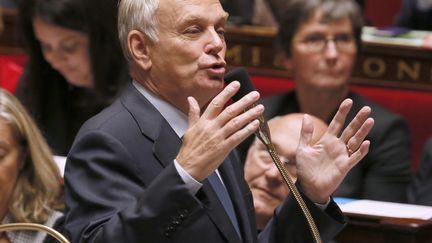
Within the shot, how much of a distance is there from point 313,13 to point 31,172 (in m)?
1.20

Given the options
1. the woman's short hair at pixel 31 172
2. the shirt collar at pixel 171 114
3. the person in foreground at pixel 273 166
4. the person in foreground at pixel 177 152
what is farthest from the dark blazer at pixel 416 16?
the shirt collar at pixel 171 114

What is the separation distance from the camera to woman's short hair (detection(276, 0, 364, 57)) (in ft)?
9.93

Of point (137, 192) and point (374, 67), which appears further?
point (374, 67)

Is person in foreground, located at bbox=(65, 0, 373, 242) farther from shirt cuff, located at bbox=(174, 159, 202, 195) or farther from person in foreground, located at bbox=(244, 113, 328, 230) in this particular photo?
person in foreground, located at bbox=(244, 113, 328, 230)

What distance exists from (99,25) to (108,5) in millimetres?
83

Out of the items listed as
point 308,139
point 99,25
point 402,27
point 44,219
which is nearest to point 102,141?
point 308,139

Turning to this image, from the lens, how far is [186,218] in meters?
1.41

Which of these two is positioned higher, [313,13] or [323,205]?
[323,205]

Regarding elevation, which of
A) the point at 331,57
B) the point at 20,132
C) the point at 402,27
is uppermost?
the point at 20,132

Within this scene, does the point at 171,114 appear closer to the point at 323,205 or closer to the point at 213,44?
the point at 213,44

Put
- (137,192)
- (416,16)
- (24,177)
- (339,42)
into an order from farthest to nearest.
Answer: (416,16) → (339,42) → (24,177) → (137,192)

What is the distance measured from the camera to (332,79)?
300 centimetres

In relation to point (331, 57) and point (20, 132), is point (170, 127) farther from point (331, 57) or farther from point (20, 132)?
point (331, 57)

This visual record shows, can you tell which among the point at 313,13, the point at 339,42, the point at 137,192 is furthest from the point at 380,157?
the point at 137,192
